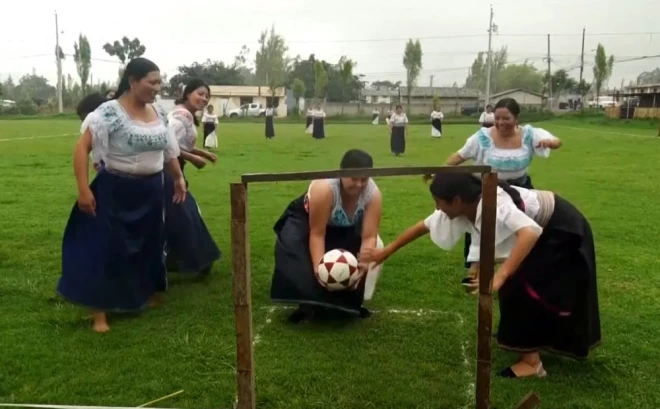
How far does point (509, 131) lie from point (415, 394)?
8.27 ft

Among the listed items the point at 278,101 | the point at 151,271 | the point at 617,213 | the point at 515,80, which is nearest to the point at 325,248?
the point at 151,271

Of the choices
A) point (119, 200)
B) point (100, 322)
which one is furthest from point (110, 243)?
point (100, 322)

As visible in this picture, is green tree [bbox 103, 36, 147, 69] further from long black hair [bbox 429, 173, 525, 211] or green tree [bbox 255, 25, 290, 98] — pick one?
long black hair [bbox 429, 173, 525, 211]

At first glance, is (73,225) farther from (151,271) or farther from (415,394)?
(415,394)

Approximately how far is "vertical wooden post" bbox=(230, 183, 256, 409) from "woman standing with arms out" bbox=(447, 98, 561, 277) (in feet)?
9.01

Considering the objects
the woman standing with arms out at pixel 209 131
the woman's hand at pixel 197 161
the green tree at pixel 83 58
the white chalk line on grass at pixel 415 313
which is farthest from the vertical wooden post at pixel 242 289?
the green tree at pixel 83 58

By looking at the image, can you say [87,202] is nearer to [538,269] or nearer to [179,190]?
[179,190]

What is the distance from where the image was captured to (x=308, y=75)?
3364 inches

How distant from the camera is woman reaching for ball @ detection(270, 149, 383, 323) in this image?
5.20 m

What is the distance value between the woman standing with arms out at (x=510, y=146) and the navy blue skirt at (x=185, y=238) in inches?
88.1

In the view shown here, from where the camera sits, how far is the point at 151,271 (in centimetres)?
554

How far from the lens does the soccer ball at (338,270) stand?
4965 millimetres

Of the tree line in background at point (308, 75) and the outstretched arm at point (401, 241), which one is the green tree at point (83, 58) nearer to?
the tree line in background at point (308, 75)

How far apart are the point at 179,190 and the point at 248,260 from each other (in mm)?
2758
